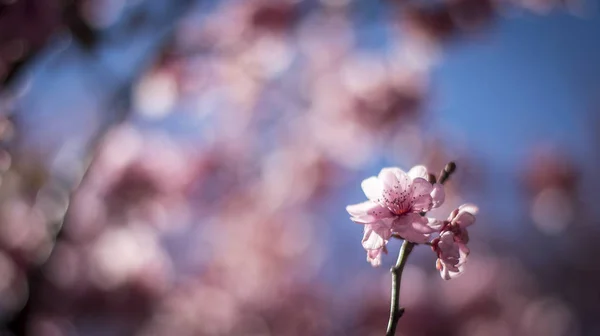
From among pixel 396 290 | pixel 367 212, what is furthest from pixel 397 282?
pixel 367 212

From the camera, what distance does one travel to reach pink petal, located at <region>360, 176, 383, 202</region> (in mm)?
579

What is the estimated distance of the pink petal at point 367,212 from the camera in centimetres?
54

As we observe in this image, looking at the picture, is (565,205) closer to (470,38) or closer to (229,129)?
(470,38)

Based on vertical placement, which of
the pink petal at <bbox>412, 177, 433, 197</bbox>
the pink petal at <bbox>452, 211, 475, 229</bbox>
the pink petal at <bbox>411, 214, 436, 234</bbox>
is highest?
the pink petal at <bbox>412, 177, 433, 197</bbox>

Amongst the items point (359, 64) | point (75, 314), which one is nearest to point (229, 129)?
point (359, 64)

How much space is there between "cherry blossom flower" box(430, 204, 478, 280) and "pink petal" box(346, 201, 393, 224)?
5 centimetres

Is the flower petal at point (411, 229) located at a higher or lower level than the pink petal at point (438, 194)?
lower

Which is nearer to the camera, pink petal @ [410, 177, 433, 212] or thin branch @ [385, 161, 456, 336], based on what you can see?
thin branch @ [385, 161, 456, 336]

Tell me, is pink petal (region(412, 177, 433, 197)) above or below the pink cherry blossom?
above

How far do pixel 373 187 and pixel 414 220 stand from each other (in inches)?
3.1

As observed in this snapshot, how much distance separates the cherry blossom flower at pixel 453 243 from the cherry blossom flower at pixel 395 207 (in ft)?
0.07

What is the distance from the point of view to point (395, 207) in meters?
0.55

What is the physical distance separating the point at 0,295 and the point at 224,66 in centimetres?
162

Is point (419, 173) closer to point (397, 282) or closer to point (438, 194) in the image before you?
point (438, 194)
